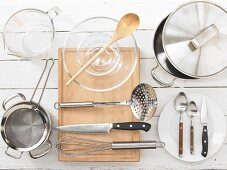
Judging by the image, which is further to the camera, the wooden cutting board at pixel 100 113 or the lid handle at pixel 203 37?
the wooden cutting board at pixel 100 113

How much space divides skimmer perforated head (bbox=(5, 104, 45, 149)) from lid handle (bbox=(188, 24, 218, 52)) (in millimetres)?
400

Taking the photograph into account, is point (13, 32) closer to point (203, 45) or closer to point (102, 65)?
point (102, 65)

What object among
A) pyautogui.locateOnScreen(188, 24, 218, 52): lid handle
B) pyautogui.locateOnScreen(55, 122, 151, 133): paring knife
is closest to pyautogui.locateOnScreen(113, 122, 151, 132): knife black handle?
pyautogui.locateOnScreen(55, 122, 151, 133): paring knife

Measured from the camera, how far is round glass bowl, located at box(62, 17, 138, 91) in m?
1.01

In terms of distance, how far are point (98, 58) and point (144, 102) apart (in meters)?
A: 0.16

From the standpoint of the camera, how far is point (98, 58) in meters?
1.02

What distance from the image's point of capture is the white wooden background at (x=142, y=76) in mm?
1046

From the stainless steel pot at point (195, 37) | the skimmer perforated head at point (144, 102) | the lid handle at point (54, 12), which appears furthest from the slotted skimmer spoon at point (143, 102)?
the lid handle at point (54, 12)

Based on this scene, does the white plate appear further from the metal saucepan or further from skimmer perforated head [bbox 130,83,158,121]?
the metal saucepan

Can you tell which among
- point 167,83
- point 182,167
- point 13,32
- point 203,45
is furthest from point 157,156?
point 13,32

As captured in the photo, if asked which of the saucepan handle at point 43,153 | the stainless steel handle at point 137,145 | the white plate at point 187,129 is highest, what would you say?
the white plate at point 187,129

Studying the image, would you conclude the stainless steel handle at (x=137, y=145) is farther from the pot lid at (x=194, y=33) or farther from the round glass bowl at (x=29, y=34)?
the round glass bowl at (x=29, y=34)

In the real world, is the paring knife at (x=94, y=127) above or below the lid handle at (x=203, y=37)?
below

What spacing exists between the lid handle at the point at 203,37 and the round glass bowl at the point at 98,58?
155mm
